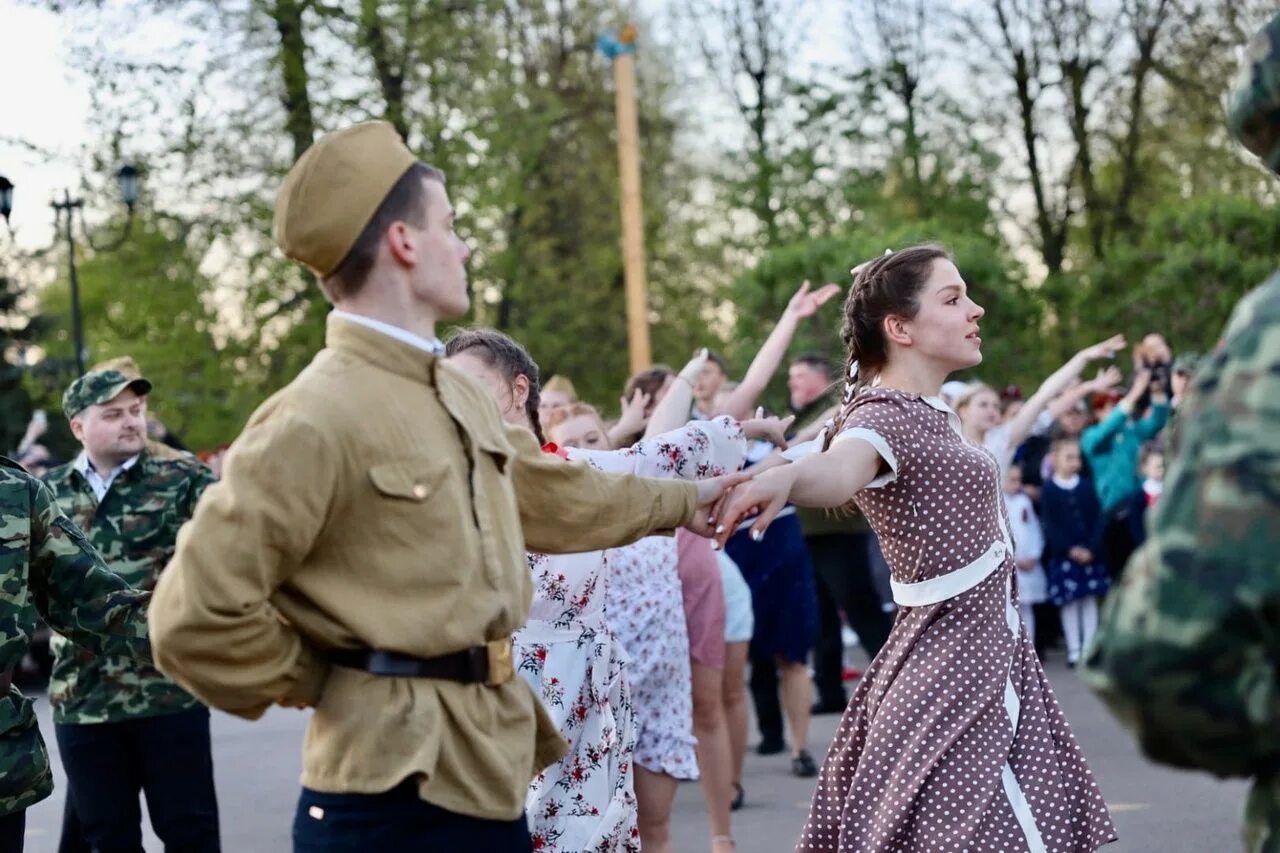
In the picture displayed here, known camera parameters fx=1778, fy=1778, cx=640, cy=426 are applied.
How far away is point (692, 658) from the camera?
7523mm

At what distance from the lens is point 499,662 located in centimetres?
308

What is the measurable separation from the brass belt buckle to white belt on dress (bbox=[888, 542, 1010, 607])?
145cm

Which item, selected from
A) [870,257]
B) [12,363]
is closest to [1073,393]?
[870,257]

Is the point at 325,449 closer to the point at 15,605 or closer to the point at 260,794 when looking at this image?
the point at 15,605

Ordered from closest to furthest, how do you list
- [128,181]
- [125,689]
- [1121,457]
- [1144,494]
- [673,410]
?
[673,410] < [125,689] < [1144,494] < [1121,457] < [128,181]

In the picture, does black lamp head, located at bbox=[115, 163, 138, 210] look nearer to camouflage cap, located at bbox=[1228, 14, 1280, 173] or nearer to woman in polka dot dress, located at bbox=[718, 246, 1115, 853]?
woman in polka dot dress, located at bbox=[718, 246, 1115, 853]

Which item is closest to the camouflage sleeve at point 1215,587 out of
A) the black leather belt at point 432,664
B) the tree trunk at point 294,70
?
the black leather belt at point 432,664

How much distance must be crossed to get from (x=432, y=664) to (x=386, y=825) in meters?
0.28

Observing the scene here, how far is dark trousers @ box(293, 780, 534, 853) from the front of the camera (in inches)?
116

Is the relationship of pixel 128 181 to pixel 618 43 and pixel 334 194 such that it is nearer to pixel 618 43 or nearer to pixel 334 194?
pixel 618 43

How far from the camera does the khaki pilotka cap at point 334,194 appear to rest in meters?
3.07

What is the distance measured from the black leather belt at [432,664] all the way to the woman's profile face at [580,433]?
3526mm

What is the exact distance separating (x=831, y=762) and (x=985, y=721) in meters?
0.45

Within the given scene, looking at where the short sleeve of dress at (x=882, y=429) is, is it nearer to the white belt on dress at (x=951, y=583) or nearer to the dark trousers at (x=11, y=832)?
the white belt on dress at (x=951, y=583)
